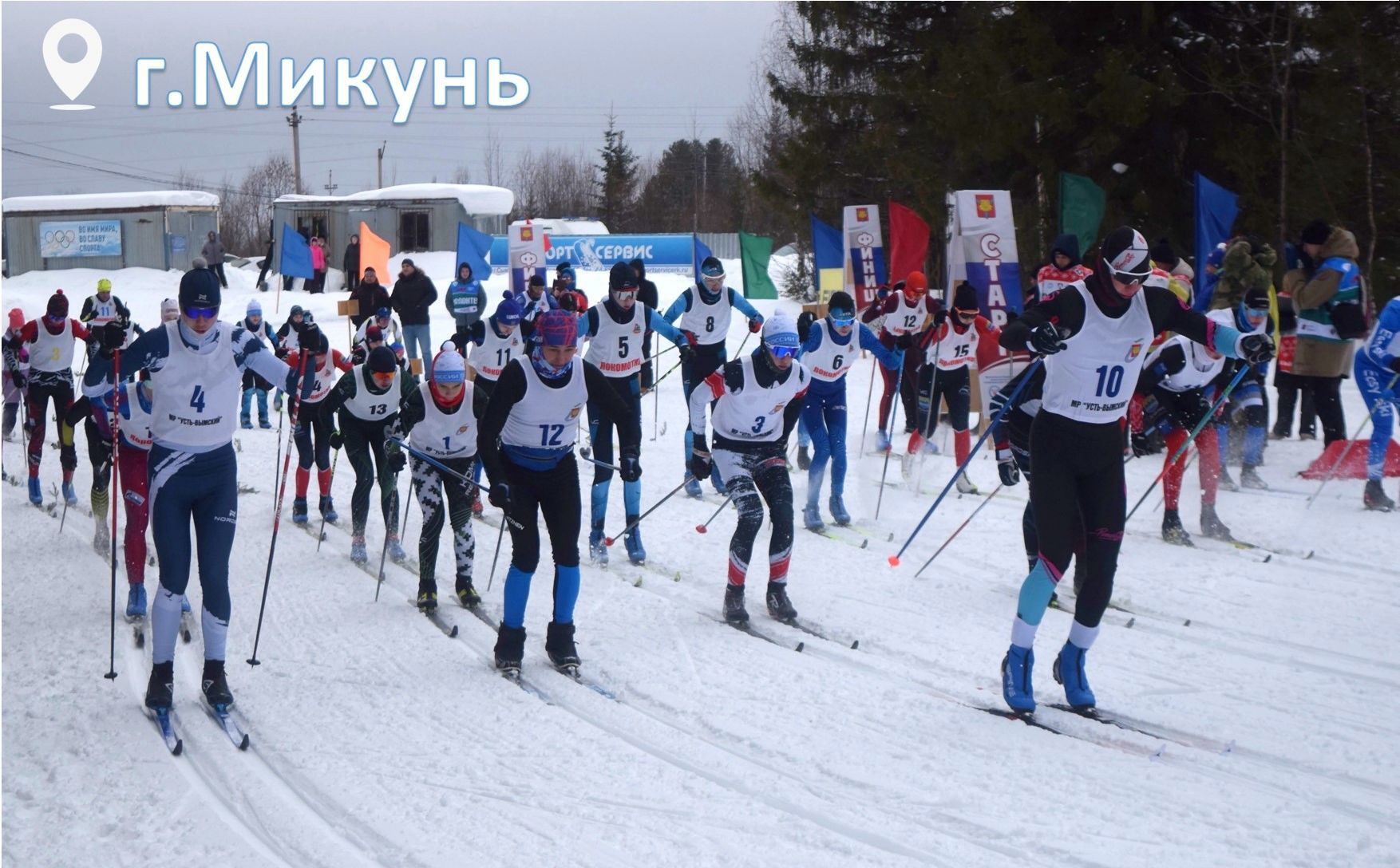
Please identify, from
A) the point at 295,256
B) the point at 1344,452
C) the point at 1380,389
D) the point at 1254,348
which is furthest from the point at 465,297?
the point at 1254,348

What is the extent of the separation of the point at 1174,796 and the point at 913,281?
828 centimetres

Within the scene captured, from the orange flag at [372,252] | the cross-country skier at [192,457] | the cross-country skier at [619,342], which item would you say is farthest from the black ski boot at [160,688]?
the orange flag at [372,252]

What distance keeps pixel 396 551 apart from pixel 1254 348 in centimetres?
622

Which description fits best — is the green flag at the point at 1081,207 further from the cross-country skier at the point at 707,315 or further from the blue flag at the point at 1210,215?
the cross-country skier at the point at 707,315

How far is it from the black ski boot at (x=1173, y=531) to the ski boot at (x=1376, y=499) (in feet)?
5.45

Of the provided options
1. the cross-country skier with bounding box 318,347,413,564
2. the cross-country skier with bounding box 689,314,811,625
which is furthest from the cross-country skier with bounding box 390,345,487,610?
the cross-country skier with bounding box 689,314,811,625

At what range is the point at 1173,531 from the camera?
30.1 ft

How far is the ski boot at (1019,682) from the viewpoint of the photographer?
5742 mm

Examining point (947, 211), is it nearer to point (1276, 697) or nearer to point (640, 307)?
point (640, 307)

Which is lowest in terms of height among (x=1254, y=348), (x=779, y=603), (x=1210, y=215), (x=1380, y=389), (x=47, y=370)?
(x=779, y=603)

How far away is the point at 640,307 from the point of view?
10.0 m

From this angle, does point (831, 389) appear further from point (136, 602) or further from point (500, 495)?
point (136, 602)

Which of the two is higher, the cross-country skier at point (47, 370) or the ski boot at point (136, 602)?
the cross-country skier at point (47, 370)

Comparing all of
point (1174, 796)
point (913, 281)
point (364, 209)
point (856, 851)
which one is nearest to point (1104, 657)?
point (1174, 796)
